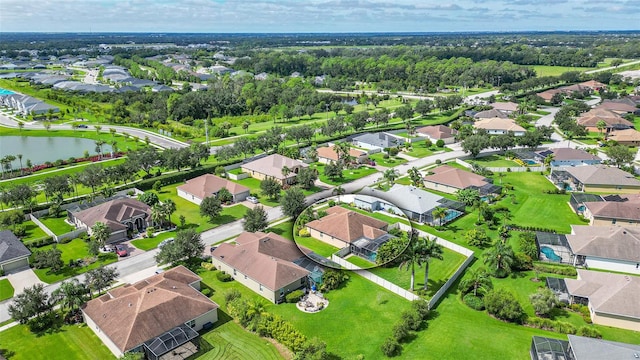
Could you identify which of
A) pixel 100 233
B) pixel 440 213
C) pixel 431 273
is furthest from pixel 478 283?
pixel 100 233

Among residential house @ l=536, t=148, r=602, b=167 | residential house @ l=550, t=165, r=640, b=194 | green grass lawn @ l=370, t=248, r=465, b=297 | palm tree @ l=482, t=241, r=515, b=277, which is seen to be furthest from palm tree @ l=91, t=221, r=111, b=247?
residential house @ l=536, t=148, r=602, b=167

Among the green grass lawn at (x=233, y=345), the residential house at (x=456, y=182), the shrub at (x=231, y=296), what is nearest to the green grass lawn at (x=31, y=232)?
the shrub at (x=231, y=296)

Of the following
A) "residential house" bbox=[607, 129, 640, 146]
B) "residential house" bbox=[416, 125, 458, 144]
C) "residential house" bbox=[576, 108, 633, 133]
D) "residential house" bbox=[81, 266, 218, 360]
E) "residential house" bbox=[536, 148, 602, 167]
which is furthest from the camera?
"residential house" bbox=[576, 108, 633, 133]

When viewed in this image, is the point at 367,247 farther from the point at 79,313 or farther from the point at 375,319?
the point at 79,313

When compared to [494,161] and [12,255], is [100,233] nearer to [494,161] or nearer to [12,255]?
[12,255]

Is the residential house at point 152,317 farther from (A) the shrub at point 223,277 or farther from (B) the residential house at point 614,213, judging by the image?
(B) the residential house at point 614,213

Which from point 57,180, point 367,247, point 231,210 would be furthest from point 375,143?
point 57,180

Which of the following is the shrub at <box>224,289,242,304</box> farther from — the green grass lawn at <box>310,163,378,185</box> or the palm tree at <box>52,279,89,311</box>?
the green grass lawn at <box>310,163,378,185</box>
